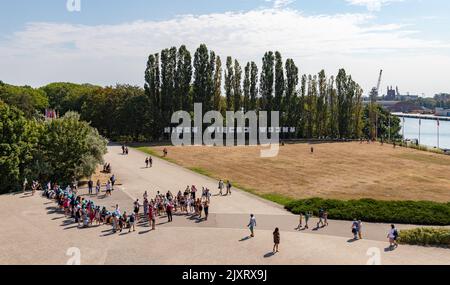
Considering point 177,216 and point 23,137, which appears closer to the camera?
point 177,216

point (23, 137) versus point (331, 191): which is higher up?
point (23, 137)

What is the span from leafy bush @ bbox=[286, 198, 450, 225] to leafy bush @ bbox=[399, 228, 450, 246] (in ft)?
12.5

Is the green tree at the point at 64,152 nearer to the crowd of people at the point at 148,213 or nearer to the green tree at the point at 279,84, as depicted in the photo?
the crowd of people at the point at 148,213

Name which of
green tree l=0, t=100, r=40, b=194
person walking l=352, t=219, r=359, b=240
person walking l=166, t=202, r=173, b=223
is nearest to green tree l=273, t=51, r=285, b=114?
green tree l=0, t=100, r=40, b=194

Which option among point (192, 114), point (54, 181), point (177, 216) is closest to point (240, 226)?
point (177, 216)

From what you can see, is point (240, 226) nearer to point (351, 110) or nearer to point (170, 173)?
point (170, 173)

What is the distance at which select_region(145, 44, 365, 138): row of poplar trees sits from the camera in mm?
79312

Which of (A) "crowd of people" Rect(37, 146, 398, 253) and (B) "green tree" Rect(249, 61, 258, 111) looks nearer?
(A) "crowd of people" Rect(37, 146, 398, 253)

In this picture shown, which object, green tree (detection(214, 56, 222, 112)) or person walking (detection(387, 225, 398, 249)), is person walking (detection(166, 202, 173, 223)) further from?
green tree (detection(214, 56, 222, 112))

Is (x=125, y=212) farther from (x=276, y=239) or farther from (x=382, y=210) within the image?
(x=382, y=210)

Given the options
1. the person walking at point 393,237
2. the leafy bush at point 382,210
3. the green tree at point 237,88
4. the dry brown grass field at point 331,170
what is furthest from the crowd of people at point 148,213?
the green tree at point 237,88

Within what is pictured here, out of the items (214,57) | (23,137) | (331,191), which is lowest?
(331,191)
